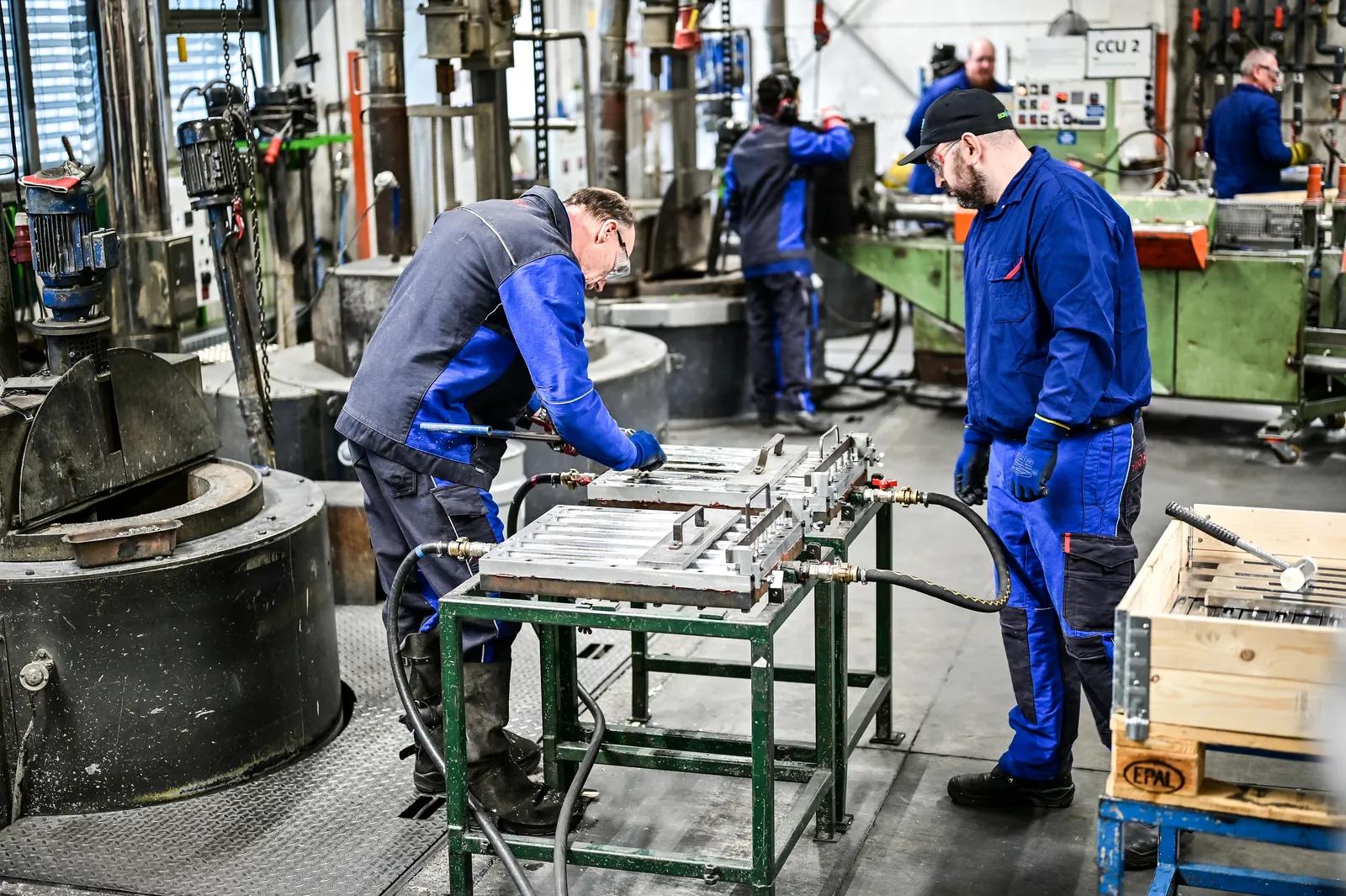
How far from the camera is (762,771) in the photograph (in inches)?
108

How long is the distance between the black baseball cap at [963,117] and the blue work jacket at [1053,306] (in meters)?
0.11

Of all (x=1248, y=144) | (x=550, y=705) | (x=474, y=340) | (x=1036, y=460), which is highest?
(x=1248, y=144)

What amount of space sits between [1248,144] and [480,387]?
5.54 meters

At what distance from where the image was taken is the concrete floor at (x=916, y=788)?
324 cm

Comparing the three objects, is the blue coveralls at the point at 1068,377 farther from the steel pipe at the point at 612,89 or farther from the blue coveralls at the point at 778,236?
the steel pipe at the point at 612,89

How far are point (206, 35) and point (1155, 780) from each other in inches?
272

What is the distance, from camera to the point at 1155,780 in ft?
7.95

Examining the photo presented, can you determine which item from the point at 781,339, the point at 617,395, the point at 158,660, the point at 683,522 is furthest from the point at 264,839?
the point at 781,339

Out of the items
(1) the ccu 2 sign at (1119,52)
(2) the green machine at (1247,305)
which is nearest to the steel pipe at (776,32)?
(1) the ccu 2 sign at (1119,52)

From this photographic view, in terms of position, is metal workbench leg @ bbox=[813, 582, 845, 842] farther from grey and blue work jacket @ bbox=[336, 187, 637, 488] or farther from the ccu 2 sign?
the ccu 2 sign

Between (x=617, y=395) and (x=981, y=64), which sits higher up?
(x=981, y=64)

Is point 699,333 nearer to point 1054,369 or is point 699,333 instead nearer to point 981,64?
point 981,64

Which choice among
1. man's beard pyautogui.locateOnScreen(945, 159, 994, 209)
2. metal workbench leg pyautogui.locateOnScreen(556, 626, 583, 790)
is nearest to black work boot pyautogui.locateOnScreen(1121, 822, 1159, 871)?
metal workbench leg pyautogui.locateOnScreen(556, 626, 583, 790)

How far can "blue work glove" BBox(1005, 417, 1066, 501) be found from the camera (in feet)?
10.2
